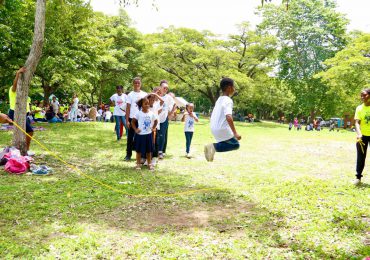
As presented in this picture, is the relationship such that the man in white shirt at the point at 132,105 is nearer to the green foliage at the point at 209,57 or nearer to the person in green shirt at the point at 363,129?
the person in green shirt at the point at 363,129

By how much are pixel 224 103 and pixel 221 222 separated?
6.78 ft

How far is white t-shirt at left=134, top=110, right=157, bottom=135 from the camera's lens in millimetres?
6789

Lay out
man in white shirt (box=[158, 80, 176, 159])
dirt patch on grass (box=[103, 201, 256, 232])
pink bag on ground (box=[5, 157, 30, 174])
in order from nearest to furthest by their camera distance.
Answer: dirt patch on grass (box=[103, 201, 256, 232]) → pink bag on ground (box=[5, 157, 30, 174]) → man in white shirt (box=[158, 80, 176, 159])

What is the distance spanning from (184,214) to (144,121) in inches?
112

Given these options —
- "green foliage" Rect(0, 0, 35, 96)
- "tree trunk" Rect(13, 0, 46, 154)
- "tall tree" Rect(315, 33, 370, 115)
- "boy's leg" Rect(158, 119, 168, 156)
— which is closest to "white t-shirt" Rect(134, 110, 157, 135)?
"boy's leg" Rect(158, 119, 168, 156)

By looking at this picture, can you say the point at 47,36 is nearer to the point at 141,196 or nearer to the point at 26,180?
the point at 26,180

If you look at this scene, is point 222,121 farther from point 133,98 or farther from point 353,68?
point 353,68

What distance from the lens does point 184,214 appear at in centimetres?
441

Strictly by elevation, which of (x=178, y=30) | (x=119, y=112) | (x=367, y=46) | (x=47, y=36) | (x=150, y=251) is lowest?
(x=150, y=251)

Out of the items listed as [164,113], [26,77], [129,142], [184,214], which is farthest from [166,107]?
[184,214]

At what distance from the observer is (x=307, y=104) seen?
1403 inches

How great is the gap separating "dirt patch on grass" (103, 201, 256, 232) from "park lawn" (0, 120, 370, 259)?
13 millimetres

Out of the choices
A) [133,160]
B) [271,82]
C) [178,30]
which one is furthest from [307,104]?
[133,160]

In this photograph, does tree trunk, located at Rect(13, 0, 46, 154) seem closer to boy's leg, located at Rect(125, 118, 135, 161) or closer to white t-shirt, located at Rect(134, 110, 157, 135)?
boy's leg, located at Rect(125, 118, 135, 161)
